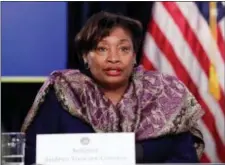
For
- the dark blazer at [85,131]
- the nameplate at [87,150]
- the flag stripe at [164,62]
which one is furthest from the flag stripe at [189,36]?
the nameplate at [87,150]

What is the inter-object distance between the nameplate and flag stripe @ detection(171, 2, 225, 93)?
17.8 inches

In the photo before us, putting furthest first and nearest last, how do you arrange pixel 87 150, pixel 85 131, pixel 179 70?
pixel 179 70, pixel 85 131, pixel 87 150

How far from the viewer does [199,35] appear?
144 cm

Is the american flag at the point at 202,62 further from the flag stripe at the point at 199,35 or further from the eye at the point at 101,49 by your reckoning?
the eye at the point at 101,49

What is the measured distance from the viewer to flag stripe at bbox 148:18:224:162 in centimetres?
143

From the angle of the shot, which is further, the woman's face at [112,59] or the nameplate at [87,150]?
the woman's face at [112,59]

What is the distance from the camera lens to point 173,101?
138 centimetres

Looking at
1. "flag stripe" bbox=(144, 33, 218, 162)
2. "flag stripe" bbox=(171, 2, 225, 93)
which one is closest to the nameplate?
"flag stripe" bbox=(144, 33, 218, 162)

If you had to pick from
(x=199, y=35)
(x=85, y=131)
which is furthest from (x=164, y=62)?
(x=85, y=131)

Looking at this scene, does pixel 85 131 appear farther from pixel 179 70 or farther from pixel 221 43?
pixel 221 43

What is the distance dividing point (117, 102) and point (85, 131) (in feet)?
0.52

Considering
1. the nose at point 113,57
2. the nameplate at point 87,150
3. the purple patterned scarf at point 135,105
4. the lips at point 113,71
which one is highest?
the nose at point 113,57

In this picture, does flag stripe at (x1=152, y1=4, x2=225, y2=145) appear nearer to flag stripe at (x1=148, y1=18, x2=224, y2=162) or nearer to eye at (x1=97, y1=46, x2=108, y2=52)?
flag stripe at (x1=148, y1=18, x2=224, y2=162)

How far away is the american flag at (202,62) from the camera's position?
4.70 ft
